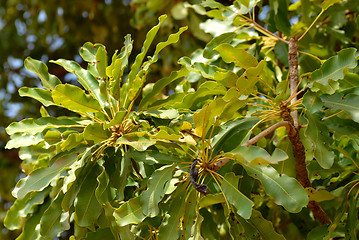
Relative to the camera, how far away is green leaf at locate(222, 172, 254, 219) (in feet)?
3.79

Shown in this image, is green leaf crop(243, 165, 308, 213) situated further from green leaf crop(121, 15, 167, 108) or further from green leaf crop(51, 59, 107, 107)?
green leaf crop(51, 59, 107, 107)

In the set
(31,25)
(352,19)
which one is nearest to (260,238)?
(352,19)

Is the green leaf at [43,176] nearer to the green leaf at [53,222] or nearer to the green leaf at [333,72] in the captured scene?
the green leaf at [53,222]

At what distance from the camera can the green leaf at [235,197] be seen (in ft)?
3.79

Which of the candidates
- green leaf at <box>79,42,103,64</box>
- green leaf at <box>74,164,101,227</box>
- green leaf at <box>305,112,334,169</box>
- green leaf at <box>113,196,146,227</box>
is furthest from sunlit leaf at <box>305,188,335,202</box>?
green leaf at <box>79,42,103,64</box>

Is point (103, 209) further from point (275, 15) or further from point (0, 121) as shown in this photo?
point (0, 121)

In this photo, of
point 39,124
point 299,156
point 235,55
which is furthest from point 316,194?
point 39,124

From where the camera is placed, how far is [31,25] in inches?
171

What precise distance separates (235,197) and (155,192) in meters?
0.20

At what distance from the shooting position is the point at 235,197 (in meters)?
1.20

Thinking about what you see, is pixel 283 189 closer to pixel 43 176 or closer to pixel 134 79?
pixel 134 79

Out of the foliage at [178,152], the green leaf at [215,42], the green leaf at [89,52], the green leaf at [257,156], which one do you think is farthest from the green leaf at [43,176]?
the green leaf at [215,42]

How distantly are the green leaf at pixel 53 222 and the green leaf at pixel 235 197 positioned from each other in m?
0.45

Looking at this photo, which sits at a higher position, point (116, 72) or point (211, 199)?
point (116, 72)
